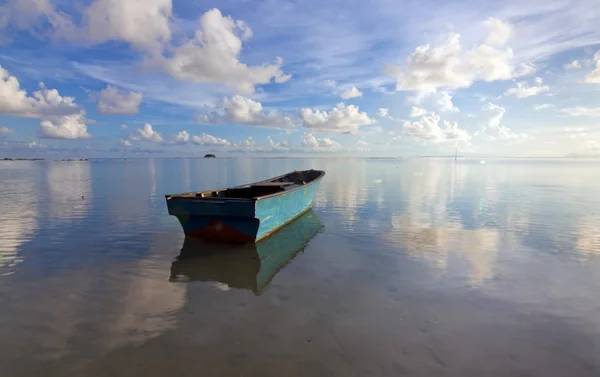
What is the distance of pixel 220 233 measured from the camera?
1284cm

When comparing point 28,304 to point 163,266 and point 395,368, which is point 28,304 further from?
point 395,368

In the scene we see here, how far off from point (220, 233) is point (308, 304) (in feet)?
20.2

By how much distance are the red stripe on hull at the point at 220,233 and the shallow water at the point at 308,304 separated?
1.78 feet

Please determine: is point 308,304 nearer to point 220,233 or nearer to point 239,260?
point 239,260

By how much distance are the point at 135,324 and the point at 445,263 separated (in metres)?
9.11

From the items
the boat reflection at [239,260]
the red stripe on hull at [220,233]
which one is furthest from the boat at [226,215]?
the boat reflection at [239,260]

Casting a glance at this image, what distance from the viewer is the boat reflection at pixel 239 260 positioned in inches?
374

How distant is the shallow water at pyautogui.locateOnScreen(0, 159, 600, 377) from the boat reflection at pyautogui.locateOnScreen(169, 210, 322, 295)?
0.28 feet

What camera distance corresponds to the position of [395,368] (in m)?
5.47

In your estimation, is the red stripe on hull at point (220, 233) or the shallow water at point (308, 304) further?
the red stripe on hull at point (220, 233)

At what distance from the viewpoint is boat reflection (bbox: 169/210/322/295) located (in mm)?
9492

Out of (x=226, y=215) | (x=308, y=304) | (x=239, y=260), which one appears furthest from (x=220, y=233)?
(x=308, y=304)

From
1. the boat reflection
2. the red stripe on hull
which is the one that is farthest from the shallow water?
the red stripe on hull

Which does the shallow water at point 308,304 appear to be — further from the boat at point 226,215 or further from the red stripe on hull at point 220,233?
the boat at point 226,215
